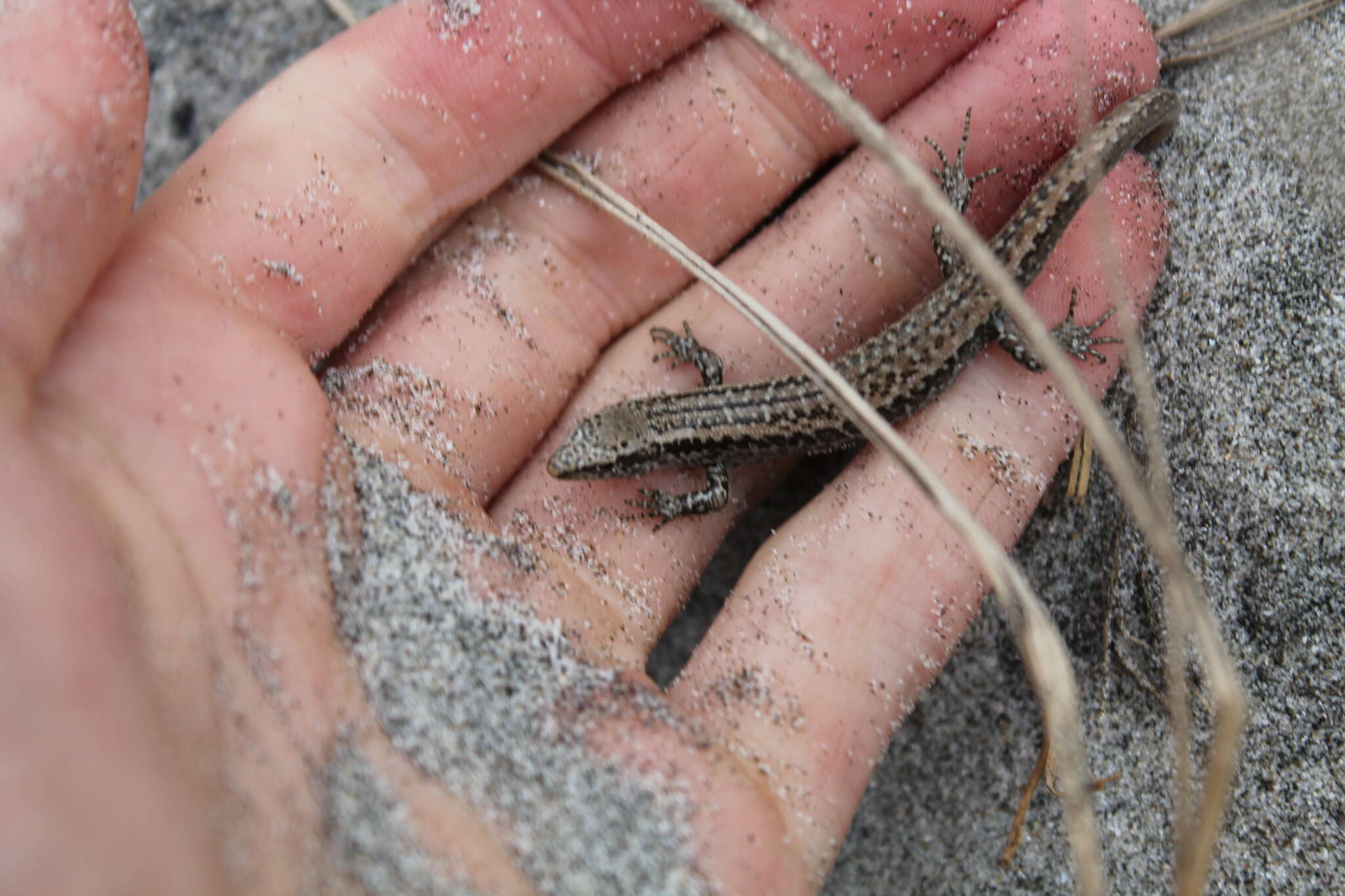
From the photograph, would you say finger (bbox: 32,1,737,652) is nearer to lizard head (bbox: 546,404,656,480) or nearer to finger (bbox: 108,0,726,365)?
finger (bbox: 108,0,726,365)

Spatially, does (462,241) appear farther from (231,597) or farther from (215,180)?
(231,597)

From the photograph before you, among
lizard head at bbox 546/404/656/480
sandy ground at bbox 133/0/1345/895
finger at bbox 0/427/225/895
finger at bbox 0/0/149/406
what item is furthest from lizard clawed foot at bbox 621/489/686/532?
finger at bbox 0/0/149/406

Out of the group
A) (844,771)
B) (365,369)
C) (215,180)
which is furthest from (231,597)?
(844,771)

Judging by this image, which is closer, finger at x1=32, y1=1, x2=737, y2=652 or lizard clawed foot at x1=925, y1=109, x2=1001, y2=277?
finger at x1=32, y1=1, x2=737, y2=652

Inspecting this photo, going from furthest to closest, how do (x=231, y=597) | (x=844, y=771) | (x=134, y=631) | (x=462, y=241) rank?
(x=462, y=241) < (x=844, y=771) < (x=231, y=597) < (x=134, y=631)

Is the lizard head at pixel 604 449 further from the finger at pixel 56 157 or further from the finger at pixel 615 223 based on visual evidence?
the finger at pixel 56 157

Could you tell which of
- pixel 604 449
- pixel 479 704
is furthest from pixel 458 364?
pixel 479 704
